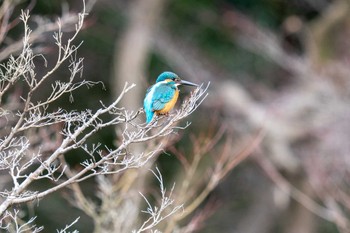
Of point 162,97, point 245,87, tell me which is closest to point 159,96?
point 162,97

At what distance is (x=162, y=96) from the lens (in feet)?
22.5

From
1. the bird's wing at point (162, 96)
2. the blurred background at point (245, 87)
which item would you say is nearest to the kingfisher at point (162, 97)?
the bird's wing at point (162, 96)

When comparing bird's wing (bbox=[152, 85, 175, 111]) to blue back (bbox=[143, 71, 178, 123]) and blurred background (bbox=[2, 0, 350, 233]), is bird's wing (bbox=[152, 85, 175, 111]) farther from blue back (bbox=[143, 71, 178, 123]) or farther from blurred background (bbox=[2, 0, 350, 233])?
blurred background (bbox=[2, 0, 350, 233])

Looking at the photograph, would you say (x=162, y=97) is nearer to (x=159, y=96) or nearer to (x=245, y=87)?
(x=159, y=96)

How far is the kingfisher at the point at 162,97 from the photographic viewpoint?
678cm

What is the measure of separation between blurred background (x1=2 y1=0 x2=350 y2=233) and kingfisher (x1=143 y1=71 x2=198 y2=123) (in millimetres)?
7426

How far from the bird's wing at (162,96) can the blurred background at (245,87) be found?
7500mm

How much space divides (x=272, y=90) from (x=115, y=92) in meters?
4.12

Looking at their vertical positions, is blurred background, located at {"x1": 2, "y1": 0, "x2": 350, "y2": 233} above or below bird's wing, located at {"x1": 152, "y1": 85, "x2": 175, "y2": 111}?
below

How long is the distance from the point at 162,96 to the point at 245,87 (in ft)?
43.9

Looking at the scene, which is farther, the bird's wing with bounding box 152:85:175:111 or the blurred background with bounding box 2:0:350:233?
the blurred background with bounding box 2:0:350:233

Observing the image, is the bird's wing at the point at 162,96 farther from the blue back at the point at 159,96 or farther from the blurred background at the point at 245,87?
the blurred background at the point at 245,87

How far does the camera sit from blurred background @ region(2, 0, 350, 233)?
53.4ft

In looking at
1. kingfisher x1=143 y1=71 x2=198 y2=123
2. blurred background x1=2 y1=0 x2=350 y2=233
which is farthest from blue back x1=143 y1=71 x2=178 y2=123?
blurred background x1=2 y1=0 x2=350 y2=233
